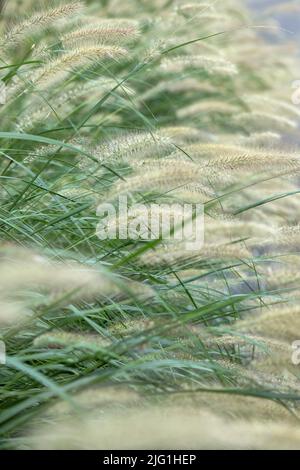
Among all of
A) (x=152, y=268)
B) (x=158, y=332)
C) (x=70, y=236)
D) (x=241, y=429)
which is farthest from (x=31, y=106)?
(x=241, y=429)

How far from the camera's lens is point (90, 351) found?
1.57m

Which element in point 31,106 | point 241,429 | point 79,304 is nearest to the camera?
point 241,429

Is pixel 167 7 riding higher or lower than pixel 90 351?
higher

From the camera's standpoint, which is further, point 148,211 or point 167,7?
point 167,7

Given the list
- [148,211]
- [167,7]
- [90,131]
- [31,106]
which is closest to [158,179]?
[148,211]

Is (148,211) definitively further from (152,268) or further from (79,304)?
(152,268)

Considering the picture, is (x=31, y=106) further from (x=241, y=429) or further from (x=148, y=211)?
(x=241, y=429)

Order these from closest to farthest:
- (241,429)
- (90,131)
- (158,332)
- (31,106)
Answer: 1. (241,429)
2. (158,332)
3. (31,106)
4. (90,131)

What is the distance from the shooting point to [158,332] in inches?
56.4

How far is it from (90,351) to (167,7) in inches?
123

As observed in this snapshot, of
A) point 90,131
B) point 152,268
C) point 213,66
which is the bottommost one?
point 152,268

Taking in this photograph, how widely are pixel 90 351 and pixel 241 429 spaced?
0.39m

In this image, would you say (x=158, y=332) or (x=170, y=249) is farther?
(x=170, y=249)

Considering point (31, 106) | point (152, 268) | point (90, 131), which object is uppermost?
point (90, 131)
